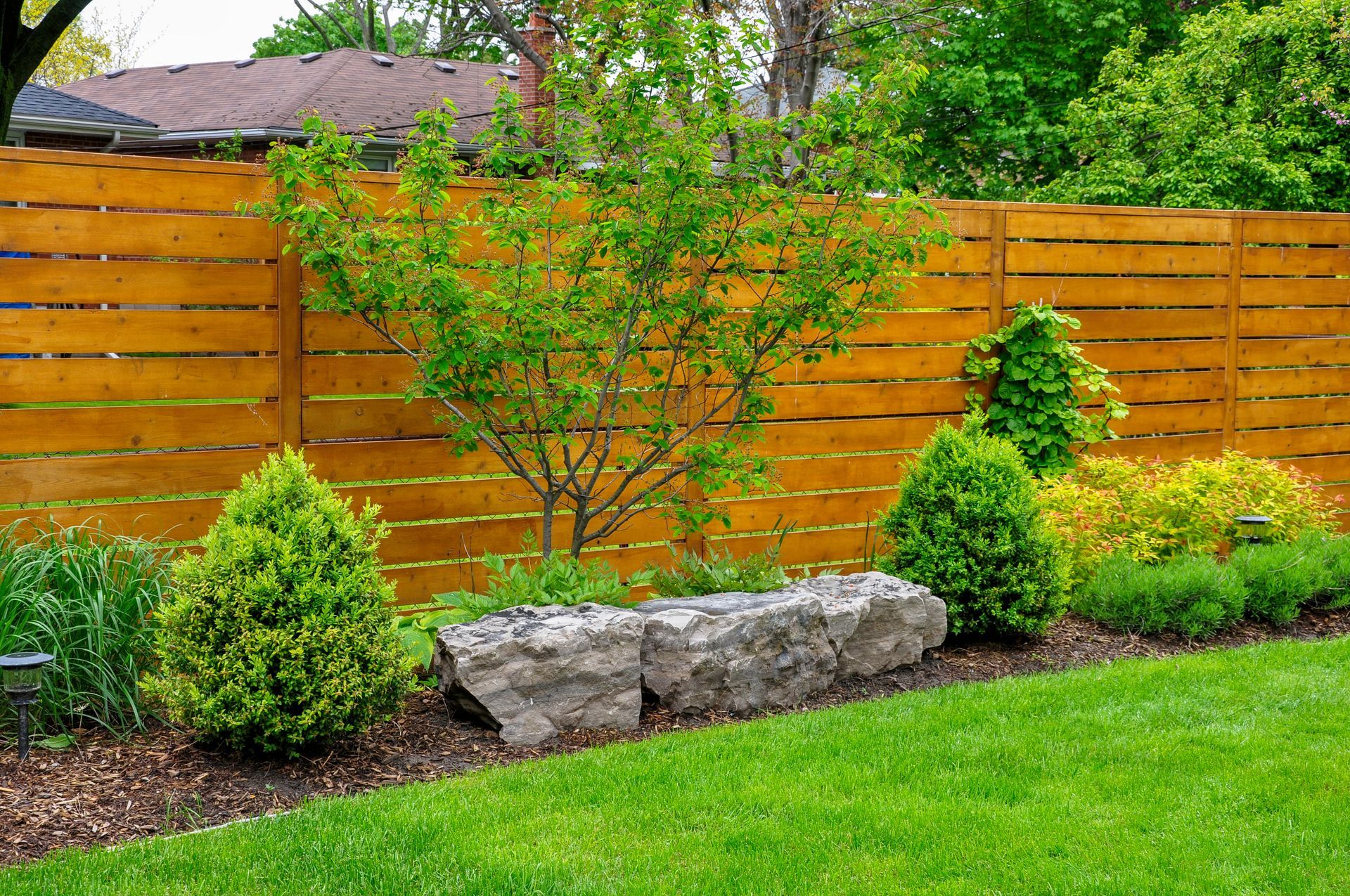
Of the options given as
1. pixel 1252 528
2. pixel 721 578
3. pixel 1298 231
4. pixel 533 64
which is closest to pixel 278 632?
pixel 721 578

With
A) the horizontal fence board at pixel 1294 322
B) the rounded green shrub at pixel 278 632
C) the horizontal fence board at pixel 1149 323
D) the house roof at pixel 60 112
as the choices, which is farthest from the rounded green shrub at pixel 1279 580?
the house roof at pixel 60 112

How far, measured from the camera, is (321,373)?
207 inches

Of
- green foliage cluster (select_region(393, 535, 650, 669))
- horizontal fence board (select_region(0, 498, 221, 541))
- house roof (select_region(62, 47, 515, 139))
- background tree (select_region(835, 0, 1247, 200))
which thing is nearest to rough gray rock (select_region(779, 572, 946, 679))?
green foliage cluster (select_region(393, 535, 650, 669))

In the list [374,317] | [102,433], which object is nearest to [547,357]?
[374,317]

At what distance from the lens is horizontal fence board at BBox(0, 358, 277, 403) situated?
4.61 metres

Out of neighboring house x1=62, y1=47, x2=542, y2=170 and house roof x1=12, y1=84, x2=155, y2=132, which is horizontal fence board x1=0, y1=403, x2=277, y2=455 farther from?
neighboring house x1=62, y1=47, x2=542, y2=170

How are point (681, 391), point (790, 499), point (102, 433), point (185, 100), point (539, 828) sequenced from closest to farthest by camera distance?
1. point (539, 828)
2. point (102, 433)
3. point (681, 391)
4. point (790, 499)
5. point (185, 100)

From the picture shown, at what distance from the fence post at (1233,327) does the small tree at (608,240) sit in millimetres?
3683

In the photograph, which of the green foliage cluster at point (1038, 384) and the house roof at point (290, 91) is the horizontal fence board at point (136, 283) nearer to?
the green foliage cluster at point (1038, 384)

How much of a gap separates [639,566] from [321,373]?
6.43ft

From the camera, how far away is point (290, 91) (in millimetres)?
21656

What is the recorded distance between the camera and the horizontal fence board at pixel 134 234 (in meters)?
4.55

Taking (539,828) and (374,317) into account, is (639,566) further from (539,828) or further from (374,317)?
(539,828)

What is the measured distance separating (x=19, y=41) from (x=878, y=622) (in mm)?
7398
